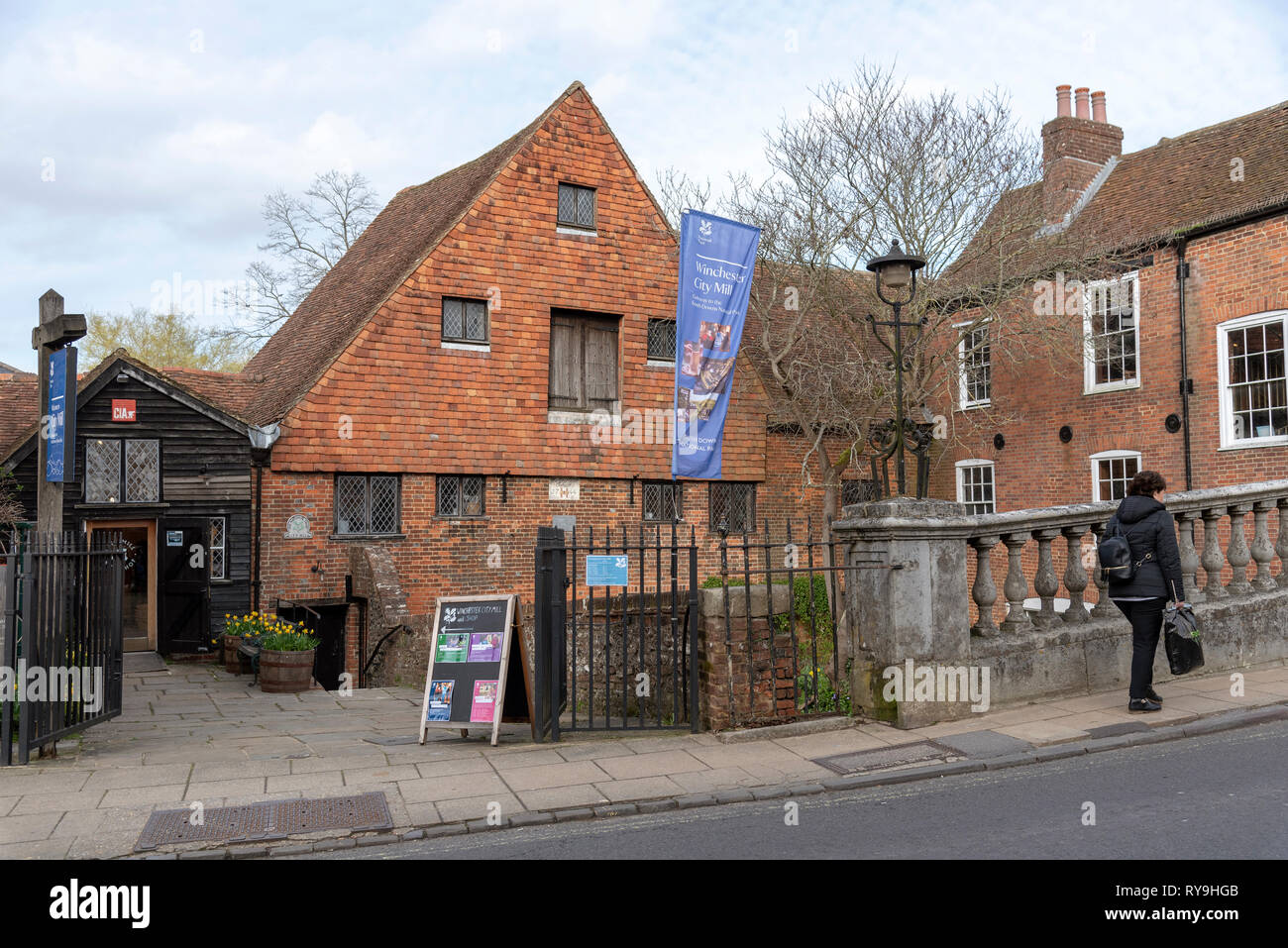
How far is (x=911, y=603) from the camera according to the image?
8.06 m

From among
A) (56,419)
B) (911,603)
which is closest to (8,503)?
(56,419)

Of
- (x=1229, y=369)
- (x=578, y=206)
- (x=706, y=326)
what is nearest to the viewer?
(x=706, y=326)

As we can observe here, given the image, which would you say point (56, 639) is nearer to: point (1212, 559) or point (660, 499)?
point (1212, 559)

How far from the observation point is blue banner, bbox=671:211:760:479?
1510cm

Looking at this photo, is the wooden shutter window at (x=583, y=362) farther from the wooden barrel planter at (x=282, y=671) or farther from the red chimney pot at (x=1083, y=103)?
the red chimney pot at (x=1083, y=103)

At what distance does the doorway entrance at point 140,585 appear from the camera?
17.1m

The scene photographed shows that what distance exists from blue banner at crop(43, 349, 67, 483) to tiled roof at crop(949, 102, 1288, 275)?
13.6 metres

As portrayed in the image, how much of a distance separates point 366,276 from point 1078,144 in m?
15.2

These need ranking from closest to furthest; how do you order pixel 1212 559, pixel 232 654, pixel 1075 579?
pixel 1075 579 < pixel 1212 559 < pixel 232 654

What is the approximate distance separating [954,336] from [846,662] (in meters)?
10.9

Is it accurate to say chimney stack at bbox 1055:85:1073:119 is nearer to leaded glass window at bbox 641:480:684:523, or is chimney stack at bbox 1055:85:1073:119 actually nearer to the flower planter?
leaded glass window at bbox 641:480:684:523

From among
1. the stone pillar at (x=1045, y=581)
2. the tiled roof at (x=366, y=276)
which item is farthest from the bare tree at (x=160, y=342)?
the stone pillar at (x=1045, y=581)

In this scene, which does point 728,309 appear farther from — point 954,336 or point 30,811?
point 30,811
